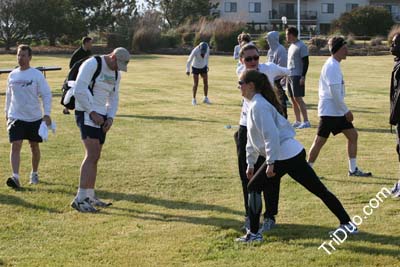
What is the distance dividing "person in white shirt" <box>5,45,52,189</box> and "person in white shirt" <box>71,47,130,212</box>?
1.19 meters

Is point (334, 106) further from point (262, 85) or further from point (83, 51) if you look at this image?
point (83, 51)

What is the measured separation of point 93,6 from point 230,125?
156 feet

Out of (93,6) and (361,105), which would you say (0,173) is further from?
(93,6)

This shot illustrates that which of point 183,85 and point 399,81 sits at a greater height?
point 399,81

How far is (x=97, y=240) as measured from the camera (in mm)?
6367

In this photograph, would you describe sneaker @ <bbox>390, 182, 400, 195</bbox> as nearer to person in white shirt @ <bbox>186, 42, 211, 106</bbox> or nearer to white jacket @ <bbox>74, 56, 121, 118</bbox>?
white jacket @ <bbox>74, 56, 121, 118</bbox>

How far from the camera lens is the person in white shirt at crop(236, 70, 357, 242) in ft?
18.6

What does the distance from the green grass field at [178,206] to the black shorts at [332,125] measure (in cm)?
67

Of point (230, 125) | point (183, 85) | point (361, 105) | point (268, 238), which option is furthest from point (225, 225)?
point (183, 85)

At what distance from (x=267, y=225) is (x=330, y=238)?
0.68m

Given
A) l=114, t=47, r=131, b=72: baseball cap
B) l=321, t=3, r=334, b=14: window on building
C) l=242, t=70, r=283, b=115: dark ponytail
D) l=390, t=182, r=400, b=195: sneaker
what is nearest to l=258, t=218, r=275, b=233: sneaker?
l=242, t=70, r=283, b=115: dark ponytail

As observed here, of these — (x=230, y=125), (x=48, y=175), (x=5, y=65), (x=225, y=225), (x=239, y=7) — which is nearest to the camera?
(x=225, y=225)

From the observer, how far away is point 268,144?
566cm

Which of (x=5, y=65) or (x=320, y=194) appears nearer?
(x=320, y=194)
